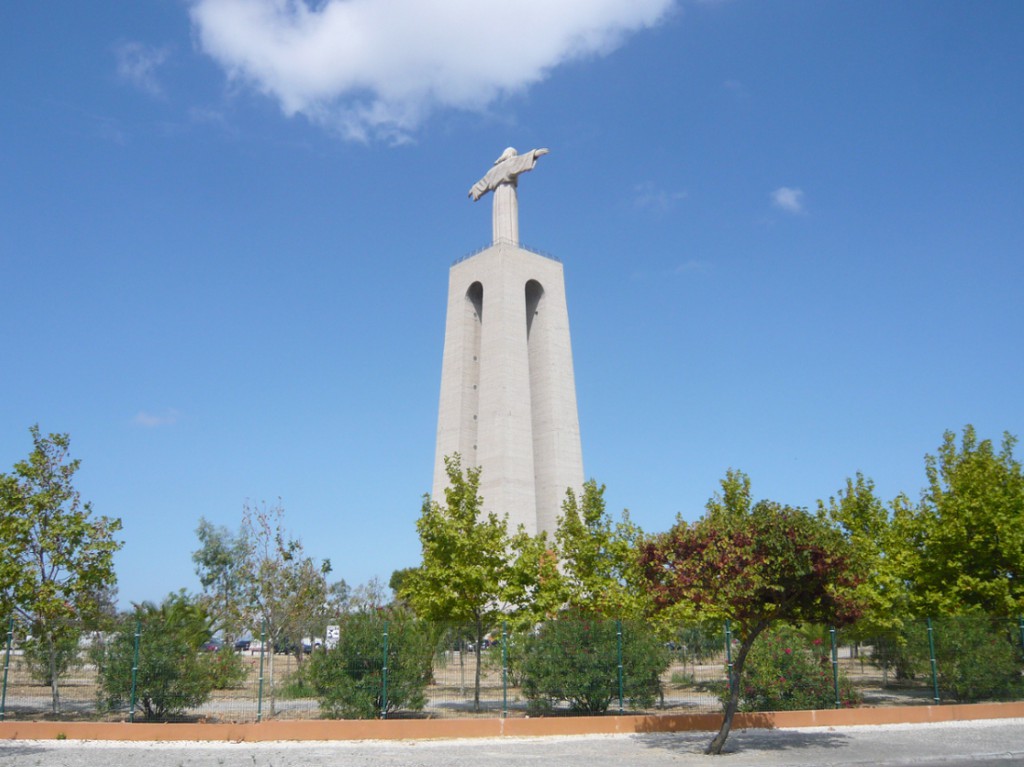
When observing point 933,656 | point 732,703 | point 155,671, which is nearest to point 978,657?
point 933,656

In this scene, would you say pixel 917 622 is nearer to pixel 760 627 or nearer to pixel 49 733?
pixel 760 627

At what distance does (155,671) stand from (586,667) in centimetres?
1026

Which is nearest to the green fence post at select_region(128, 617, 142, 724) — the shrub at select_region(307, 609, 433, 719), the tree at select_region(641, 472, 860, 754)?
the shrub at select_region(307, 609, 433, 719)

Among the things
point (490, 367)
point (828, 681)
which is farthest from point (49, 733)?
point (490, 367)

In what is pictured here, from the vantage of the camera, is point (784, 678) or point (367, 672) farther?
point (784, 678)

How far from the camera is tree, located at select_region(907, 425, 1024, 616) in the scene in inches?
1016

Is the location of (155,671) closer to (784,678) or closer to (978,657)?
(784,678)

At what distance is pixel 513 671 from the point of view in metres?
20.9

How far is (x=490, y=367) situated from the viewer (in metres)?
53.9

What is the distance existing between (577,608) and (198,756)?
15424 millimetres

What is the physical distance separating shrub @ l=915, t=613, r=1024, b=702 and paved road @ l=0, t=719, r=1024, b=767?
3663 mm

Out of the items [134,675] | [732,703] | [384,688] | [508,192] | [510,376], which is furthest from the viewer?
[508,192]

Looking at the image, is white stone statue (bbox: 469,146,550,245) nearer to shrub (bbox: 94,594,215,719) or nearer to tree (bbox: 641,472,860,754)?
shrub (bbox: 94,594,215,719)

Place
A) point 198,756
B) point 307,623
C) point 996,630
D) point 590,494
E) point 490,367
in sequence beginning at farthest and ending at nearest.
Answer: point 490,367, point 590,494, point 307,623, point 996,630, point 198,756
